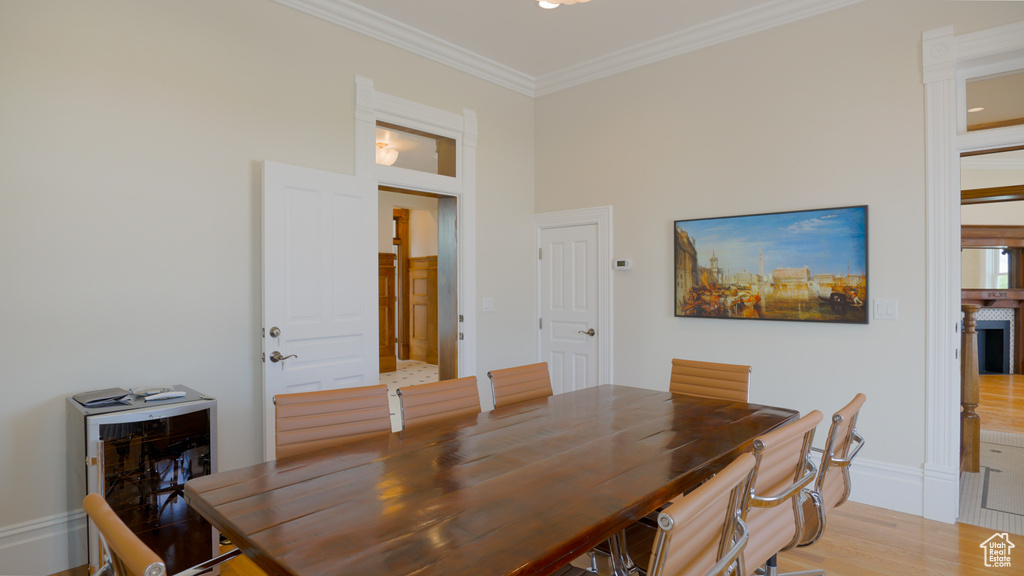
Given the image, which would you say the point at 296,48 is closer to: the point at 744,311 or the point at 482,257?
the point at 482,257

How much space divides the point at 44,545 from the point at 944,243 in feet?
16.6

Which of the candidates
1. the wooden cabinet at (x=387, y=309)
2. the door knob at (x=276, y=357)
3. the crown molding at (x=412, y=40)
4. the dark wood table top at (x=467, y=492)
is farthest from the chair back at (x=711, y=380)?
the wooden cabinet at (x=387, y=309)

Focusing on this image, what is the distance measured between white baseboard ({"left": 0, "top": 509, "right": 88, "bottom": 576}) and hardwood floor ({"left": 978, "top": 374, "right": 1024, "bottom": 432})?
279 inches

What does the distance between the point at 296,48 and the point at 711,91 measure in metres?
3.00

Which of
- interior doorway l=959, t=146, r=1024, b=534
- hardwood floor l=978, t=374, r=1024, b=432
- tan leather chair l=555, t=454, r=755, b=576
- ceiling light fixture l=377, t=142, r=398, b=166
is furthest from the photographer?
hardwood floor l=978, t=374, r=1024, b=432

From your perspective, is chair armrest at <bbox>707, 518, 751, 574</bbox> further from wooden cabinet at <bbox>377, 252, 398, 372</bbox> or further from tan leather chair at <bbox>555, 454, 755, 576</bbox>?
wooden cabinet at <bbox>377, 252, 398, 372</bbox>

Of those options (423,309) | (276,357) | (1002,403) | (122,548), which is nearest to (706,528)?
(122,548)

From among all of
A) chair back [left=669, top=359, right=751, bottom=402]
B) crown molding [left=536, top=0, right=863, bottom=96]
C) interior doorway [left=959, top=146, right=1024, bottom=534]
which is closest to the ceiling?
crown molding [left=536, top=0, right=863, bottom=96]

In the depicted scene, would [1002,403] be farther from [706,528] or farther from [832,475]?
[706,528]

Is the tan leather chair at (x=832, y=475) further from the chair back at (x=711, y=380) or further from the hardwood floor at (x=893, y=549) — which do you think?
the chair back at (x=711, y=380)

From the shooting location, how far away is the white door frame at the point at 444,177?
12.6ft

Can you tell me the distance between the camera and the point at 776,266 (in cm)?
373

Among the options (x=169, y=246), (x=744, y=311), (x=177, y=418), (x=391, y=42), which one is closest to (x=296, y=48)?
(x=391, y=42)

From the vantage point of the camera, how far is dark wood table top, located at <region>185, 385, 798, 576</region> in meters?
1.19
